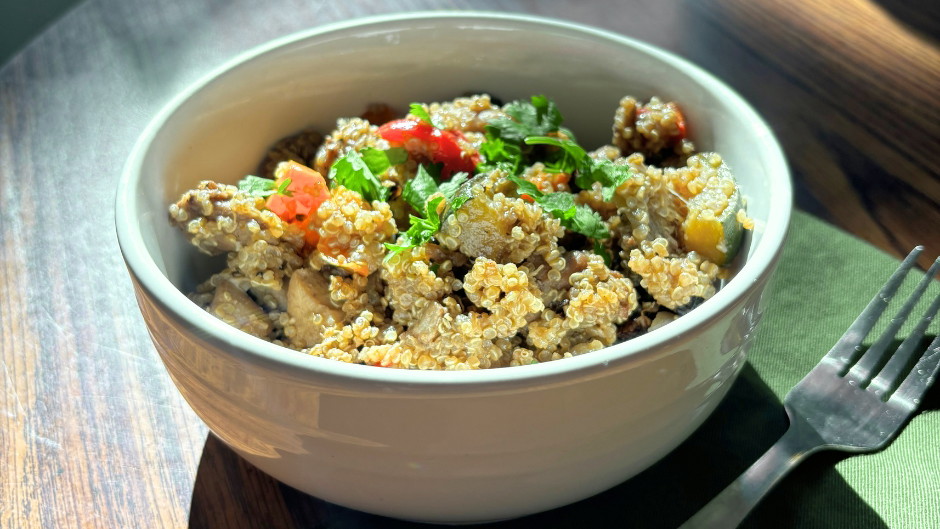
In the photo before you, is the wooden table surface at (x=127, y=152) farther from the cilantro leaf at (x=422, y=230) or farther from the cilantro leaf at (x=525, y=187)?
the cilantro leaf at (x=525, y=187)

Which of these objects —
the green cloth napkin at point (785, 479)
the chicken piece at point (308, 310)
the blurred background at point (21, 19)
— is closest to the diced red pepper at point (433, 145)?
the chicken piece at point (308, 310)

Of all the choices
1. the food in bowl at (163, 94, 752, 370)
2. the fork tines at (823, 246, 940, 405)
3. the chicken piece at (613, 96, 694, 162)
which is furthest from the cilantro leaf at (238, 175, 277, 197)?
the fork tines at (823, 246, 940, 405)

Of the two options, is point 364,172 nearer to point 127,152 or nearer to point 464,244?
point 464,244

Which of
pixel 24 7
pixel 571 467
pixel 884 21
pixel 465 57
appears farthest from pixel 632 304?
pixel 24 7

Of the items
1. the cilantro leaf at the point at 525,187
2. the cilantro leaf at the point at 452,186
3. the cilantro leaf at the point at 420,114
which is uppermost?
the cilantro leaf at the point at 525,187

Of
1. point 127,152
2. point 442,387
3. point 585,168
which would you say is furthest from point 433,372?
point 127,152

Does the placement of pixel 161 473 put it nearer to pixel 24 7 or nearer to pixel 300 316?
pixel 300 316
